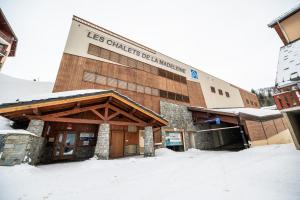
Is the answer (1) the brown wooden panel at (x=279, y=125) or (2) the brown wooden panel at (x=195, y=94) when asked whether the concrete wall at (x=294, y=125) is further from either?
(2) the brown wooden panel at (x=195, y=94)

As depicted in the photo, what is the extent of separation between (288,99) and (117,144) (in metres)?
11.9

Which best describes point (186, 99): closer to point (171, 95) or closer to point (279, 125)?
point (171, 95)

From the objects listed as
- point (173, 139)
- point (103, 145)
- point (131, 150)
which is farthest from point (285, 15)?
point (103, 145)

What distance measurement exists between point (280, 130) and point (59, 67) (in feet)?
80.0

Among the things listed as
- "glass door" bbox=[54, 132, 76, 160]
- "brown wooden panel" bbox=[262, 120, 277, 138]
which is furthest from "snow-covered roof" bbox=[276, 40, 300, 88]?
"glass door" bbox=[54, 132, 76, 160]

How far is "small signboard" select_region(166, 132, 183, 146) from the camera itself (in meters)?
15.0

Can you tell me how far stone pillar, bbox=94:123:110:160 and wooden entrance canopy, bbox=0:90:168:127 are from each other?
48 centimetres

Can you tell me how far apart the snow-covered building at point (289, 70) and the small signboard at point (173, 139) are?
A: 31.2 feet

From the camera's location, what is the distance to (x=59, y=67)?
37.6 ft

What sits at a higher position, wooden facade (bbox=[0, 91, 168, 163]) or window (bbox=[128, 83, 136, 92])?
window (bbox=[128, 83, 136, 92])

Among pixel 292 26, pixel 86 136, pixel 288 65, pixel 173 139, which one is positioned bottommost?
pixel 173 139

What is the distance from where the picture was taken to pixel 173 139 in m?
15.4

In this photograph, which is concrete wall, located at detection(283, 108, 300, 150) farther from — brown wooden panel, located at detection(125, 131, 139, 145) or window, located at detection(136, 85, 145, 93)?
window, located at detection(136, 85, 145, 93)

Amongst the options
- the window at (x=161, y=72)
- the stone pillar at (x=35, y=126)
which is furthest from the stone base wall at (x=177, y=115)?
the stone pillar at (x=35, y=126)
